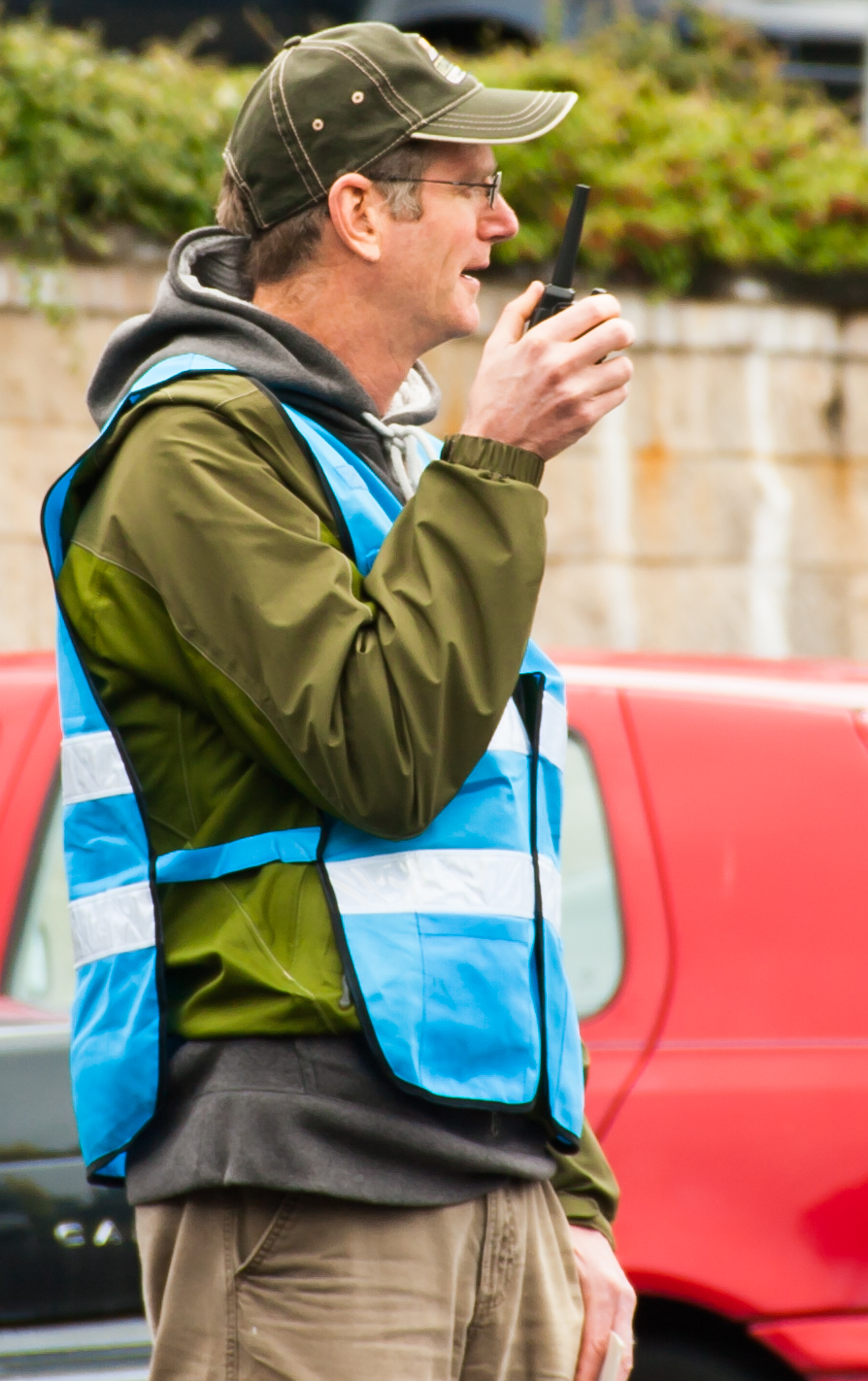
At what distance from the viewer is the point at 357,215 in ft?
5.58

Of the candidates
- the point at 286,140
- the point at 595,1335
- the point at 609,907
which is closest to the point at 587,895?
the point at 609,907

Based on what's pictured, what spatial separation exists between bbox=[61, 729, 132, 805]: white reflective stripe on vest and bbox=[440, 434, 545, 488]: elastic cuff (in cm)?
41

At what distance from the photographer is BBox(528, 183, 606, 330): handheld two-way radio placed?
5.39 feet

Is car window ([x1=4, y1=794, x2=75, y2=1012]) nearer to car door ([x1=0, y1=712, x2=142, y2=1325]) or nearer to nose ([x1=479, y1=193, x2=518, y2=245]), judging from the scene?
car door ([x1=0, y1=712, x2=142, y2=1325])

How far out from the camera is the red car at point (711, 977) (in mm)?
2420

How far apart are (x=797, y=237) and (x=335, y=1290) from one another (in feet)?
21.6

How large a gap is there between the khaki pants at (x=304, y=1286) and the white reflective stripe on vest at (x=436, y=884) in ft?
0.88

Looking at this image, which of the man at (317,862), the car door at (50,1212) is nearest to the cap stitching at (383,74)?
the man at (317,862)

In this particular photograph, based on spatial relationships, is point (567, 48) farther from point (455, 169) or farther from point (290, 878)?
point (290, 878)

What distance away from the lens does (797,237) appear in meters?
7.30

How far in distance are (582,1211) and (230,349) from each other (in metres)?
0.97

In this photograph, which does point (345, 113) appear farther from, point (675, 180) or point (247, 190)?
point (675, 180)

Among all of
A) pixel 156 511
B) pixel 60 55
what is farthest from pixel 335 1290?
pixel 60 55

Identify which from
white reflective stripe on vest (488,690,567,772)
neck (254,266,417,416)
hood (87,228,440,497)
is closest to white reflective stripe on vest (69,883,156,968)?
white reflective stripe on vest (488,690,567,772)
